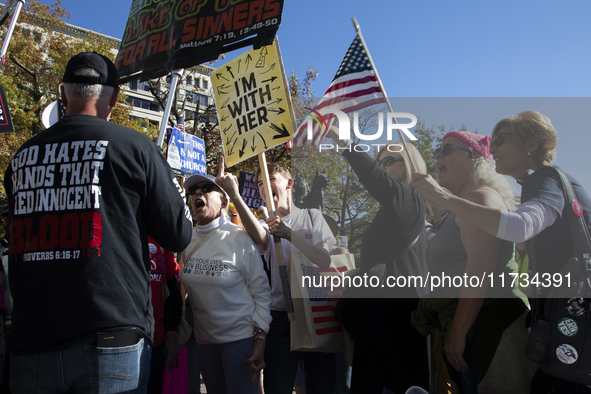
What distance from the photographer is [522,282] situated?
213cm

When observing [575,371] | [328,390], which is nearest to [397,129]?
[575,371]

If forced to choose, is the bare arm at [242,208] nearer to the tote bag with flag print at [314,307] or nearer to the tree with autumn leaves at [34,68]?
the tote bag with flag print at [314,307]

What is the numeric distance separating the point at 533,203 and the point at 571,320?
1.73 ft

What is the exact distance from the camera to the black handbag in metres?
1.86

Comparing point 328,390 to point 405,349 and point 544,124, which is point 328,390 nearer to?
point 405,349

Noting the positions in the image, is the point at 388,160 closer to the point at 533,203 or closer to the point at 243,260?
the point at 533,203

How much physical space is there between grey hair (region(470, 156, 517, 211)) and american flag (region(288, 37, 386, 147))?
69 cm

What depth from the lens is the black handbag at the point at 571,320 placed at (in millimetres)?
1860

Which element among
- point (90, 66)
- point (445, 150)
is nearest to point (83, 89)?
point (90, 66)

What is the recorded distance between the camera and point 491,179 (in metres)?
2.12

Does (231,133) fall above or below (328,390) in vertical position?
above

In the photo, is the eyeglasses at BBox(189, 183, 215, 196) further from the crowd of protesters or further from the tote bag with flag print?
the tote bag with flag print

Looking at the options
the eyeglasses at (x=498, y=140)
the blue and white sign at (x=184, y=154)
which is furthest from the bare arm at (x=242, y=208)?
the blue and white sign at (x=184, y=154)

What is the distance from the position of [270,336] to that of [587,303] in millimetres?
1826
